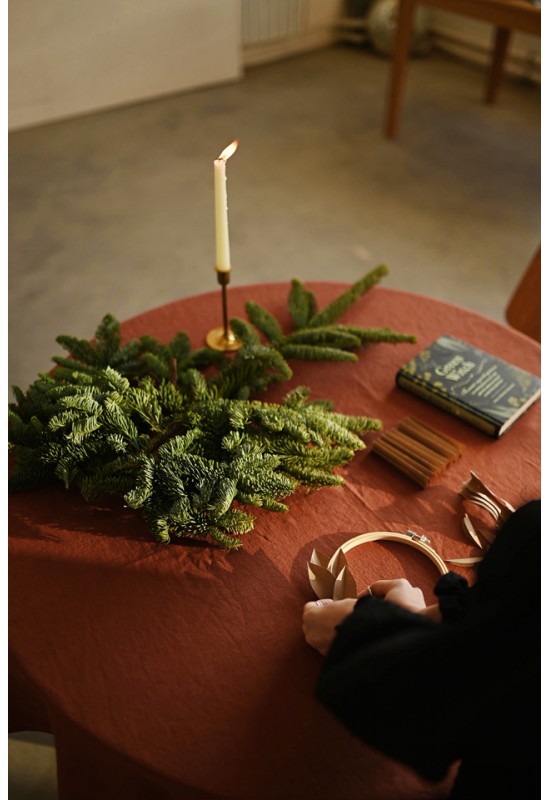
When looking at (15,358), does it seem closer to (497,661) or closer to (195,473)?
(195,473)

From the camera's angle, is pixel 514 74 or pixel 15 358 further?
pixel 514 74

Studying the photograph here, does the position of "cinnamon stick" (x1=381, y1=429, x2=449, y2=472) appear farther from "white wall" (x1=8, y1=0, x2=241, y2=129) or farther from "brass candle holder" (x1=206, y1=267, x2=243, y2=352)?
"white wall" (x1=8, y1=0, x2=241, y2=129)

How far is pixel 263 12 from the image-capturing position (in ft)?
13.8

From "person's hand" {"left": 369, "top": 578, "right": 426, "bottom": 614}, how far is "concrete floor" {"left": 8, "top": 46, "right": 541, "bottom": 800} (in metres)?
1.53

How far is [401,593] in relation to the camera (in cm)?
94

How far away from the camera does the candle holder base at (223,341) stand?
137 cm

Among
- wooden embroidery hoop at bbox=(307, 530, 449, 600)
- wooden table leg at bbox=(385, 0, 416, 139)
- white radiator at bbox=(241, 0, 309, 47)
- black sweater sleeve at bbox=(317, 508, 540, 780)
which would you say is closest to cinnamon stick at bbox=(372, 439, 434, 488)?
wooden embroidery hoop at bbox=(307, 530, 449, 600)

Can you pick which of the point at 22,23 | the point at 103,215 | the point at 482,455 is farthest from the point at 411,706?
the point at 22,23

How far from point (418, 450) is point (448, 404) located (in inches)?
5.6

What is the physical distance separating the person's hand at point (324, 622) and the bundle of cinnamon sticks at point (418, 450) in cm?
29

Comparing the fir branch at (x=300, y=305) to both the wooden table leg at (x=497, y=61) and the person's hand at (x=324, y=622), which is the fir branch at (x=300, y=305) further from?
the wooden table leg at (x=497, y=61)

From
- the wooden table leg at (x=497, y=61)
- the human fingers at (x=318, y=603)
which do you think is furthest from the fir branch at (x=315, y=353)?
the wooden table leg at (x=497, y=61)

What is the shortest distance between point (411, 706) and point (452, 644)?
74 millimetres

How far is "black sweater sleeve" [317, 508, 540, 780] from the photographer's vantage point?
0.68m
